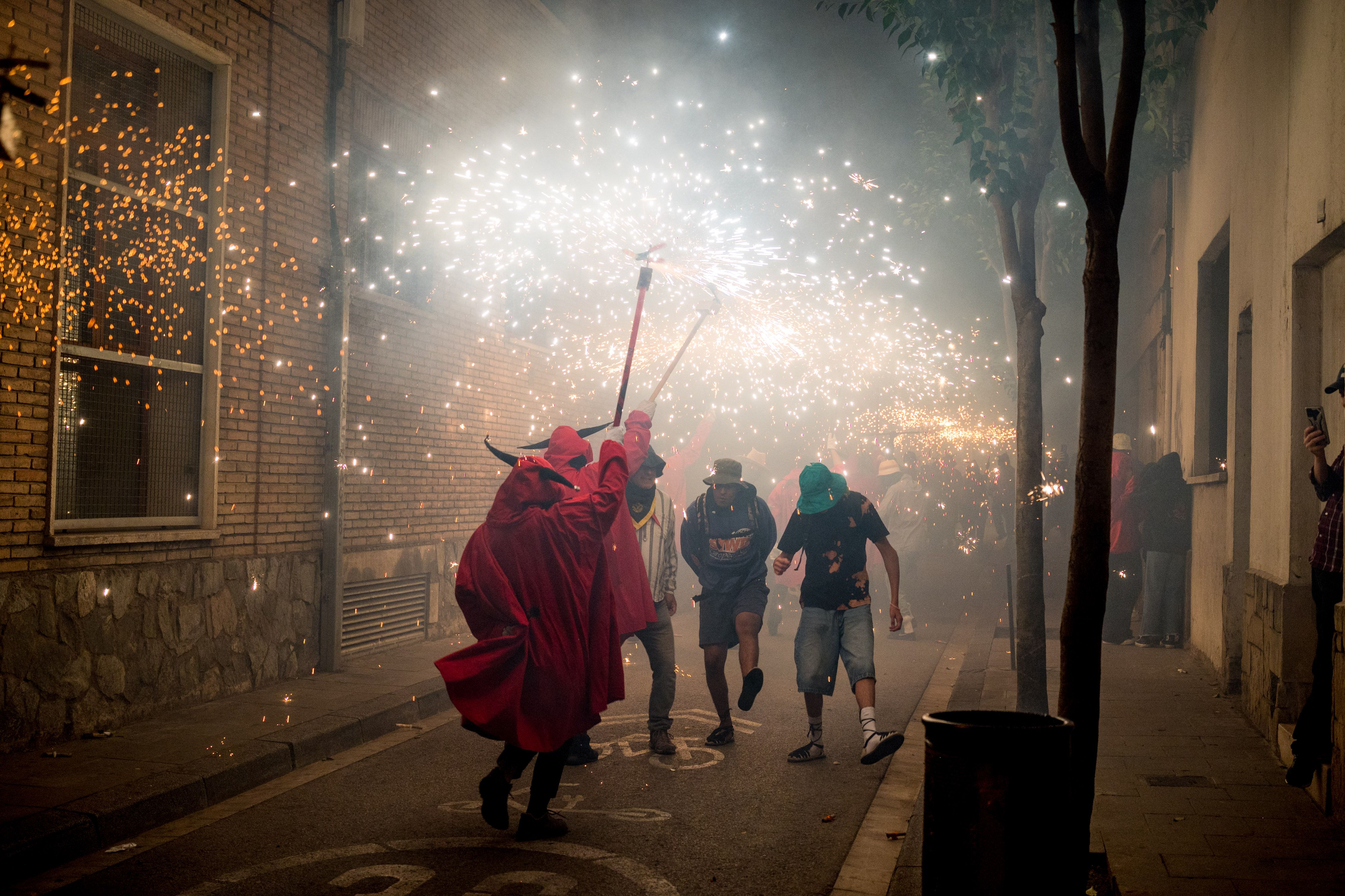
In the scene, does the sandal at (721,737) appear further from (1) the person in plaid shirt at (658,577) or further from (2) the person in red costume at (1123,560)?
(2) the person in red costume at (1123,560)

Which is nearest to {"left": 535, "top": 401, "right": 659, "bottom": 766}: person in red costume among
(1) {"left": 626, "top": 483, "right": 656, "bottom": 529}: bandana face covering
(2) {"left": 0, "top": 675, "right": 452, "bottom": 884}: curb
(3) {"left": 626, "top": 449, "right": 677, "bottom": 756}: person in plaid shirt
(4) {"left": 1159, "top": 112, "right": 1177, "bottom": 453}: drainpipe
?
(3) {"left": 626, "top": 449, "right": 677, "bottom": 756}: person in plaid shirt

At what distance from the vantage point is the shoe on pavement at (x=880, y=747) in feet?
21.0

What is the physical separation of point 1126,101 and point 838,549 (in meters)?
3.41

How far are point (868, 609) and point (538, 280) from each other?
8.54 meters

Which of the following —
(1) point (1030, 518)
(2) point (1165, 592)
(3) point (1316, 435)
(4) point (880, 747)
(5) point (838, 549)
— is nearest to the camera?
(3) point (1316, 435)

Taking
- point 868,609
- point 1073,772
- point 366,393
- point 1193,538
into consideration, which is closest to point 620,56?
point 366,393

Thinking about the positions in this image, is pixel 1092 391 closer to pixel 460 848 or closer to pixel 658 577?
pixel 460 848

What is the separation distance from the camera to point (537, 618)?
549cm

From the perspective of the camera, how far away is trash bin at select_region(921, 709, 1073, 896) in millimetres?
3443

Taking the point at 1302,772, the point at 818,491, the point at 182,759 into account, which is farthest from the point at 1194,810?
the point at 182,759

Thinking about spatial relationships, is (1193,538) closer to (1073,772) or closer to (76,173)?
(1073,772)

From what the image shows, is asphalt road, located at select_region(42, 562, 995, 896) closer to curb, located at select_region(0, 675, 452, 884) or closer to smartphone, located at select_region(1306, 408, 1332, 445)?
curb, located at select_region(0, 675, 452, 884)

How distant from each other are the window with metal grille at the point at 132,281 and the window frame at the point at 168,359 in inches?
0.8

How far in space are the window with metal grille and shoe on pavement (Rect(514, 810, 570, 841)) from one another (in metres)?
3.93
